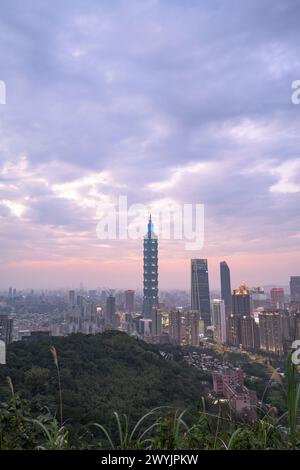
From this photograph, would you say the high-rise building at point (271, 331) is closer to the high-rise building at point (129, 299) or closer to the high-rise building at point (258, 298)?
the high-rise building at point (258, 298)

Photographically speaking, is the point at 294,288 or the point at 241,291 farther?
the point at 241,291

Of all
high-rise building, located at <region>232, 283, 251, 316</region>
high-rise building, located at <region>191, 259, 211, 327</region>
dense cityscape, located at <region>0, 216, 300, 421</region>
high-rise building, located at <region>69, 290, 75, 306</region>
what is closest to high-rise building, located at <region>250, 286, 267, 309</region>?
dense cityscape, located at <region>0, 216, 300, 421</region>

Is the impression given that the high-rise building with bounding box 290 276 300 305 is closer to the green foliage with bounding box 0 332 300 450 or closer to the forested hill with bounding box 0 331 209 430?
the green foliage with bounding box 0 332 300 450

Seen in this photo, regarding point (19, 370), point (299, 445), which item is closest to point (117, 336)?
point (19, 370)

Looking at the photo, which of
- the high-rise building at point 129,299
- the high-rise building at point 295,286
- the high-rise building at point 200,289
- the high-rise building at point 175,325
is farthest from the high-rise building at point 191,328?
the high-rise building at point 129,299

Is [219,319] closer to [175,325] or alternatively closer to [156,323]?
[175,325]
